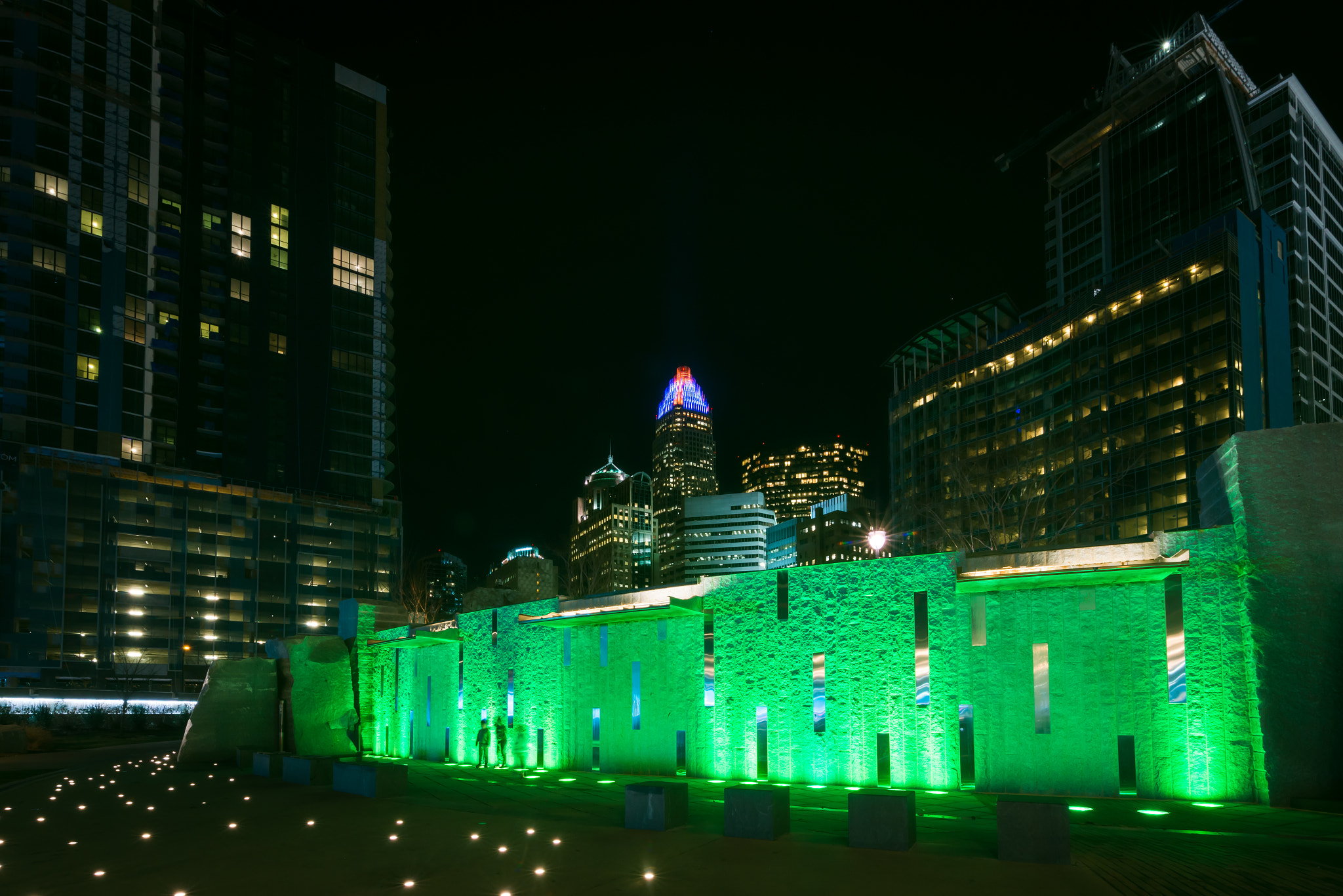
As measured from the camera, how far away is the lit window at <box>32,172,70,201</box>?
83.2 meters

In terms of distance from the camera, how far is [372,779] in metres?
17.4

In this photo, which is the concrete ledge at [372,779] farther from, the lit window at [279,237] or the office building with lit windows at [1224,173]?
the lit window at [279,237]

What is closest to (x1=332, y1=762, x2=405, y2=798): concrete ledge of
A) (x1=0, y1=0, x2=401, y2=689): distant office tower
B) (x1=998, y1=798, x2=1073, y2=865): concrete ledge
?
(x1=998, y1=798, x2=1073, y2=865): concrete ledge

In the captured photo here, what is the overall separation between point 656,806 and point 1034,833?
16.3ft

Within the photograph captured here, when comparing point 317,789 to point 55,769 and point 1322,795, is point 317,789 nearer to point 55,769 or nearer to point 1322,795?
point 55,769

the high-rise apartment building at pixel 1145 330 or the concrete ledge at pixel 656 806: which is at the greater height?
the high-rise apartment building at pixel 1145 330

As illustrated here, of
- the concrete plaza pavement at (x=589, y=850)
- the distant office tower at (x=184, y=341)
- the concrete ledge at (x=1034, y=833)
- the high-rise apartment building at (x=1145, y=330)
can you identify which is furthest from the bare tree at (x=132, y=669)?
the concrete ledge at (x=1034, y=833)

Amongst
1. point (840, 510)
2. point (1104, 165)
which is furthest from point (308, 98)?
point (840, 510)

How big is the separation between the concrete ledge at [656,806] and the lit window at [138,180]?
→ 95.1 meters

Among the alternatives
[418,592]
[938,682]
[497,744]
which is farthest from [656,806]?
[418,592]

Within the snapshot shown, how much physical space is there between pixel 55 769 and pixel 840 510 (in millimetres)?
173331

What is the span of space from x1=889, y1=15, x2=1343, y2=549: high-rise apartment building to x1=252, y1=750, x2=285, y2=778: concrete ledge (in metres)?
49.5

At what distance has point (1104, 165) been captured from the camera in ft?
354

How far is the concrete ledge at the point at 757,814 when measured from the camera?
12.2 meters
